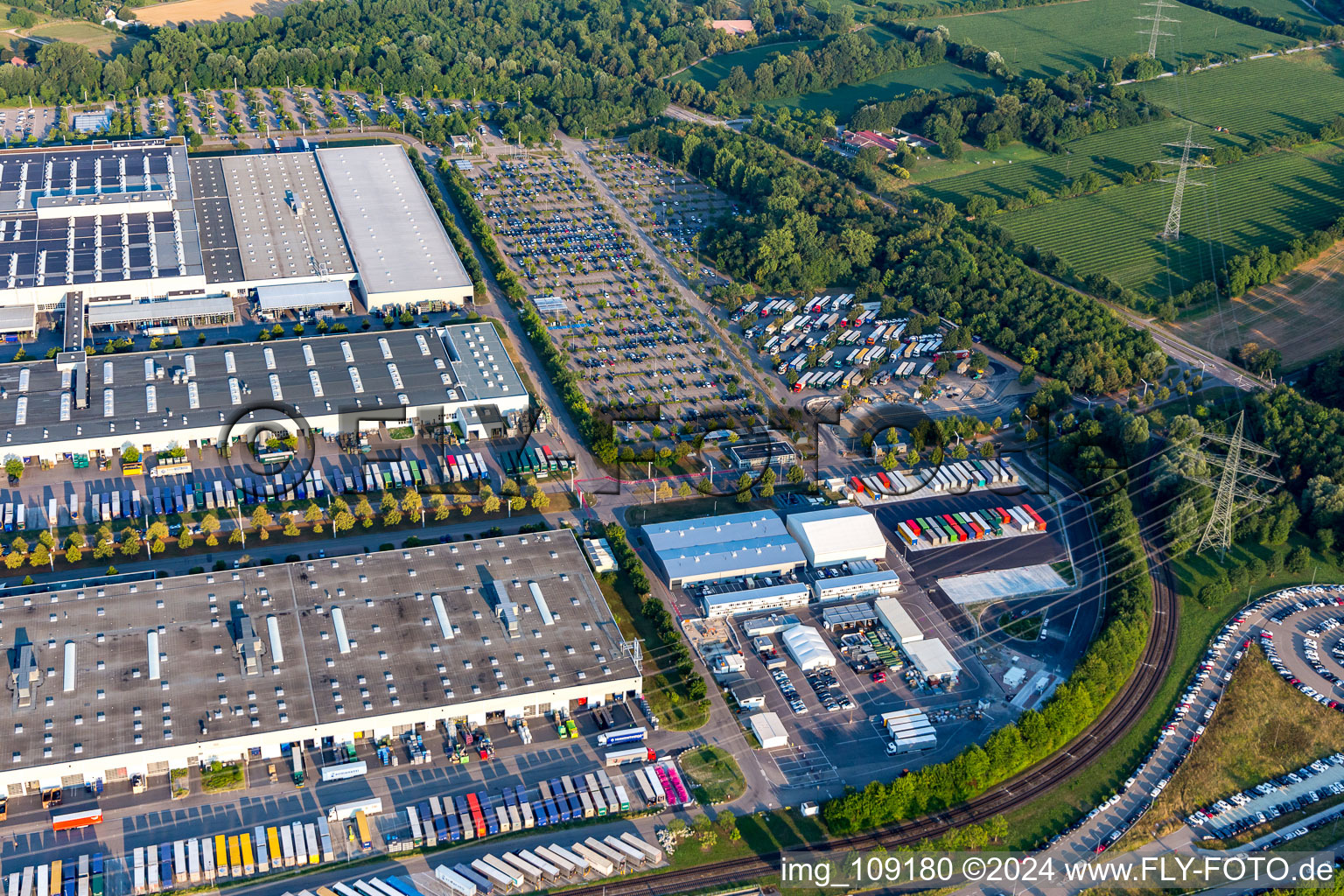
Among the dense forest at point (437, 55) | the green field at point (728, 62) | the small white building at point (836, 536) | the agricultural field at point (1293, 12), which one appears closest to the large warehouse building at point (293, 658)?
the small white building at point (836, 536)

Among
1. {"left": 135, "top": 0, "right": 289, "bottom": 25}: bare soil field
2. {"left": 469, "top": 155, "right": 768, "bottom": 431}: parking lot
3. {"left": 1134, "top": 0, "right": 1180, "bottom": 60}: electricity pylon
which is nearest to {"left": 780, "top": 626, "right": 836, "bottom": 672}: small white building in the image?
{"left": 469, "top": 155, "right": 768, "bottom": 431}: parking lot

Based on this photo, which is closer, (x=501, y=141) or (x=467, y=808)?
(x=467, y=808)

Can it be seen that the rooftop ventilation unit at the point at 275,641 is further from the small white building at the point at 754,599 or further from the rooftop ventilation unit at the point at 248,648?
the small white building at the point at 754,599

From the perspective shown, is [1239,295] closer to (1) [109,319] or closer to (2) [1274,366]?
(2) [1274,366]

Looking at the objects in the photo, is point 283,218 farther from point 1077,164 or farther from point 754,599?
point 1077,164

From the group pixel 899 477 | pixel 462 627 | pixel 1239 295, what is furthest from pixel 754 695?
pixel 1239 295

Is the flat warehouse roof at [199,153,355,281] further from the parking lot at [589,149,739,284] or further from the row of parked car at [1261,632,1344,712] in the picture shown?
the row of parked car at [1261,632,1344,712]
